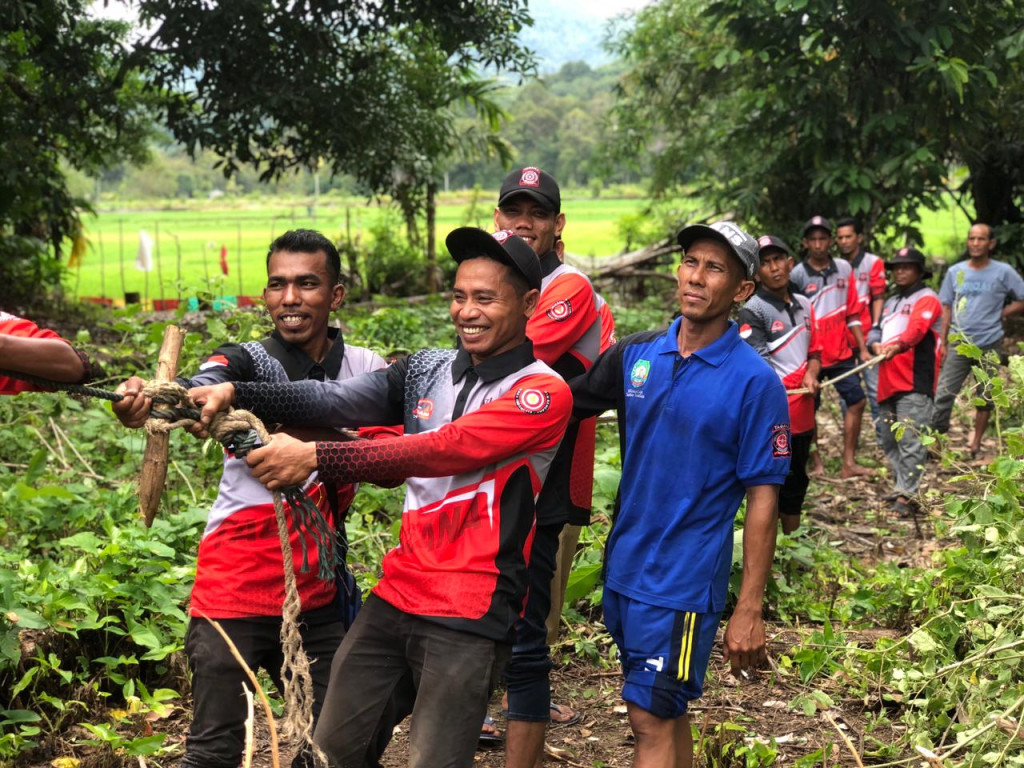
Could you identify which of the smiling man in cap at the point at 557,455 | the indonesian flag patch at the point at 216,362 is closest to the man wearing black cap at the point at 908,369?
the smiling man in cap at the point at 557,455

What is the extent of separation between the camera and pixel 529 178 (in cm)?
412

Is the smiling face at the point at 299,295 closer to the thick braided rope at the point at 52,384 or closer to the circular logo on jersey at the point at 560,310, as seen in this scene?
the thick braided rope at the point at 52,384

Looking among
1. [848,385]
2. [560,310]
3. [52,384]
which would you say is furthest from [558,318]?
[848,385]

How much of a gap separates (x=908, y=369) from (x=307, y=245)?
568cm

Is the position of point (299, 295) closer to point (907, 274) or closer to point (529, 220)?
point (529, 220)

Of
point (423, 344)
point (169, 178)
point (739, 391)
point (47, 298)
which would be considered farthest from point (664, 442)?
point (169, 178)

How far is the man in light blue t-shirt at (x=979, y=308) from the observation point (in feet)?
30.6

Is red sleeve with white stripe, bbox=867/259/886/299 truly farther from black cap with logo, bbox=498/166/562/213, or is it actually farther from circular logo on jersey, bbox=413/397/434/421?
circular logo on jersey, bbox=413/397/434/421

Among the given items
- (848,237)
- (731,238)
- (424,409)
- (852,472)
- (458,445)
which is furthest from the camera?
(848,237)

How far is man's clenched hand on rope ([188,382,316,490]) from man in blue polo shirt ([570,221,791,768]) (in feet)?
3.52

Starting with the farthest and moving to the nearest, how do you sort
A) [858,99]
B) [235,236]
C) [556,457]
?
[235,236] → [858,99] → [556,457]

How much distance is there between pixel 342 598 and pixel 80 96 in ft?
31.4

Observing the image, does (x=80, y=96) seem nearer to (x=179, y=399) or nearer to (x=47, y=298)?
(x=47, y=298)

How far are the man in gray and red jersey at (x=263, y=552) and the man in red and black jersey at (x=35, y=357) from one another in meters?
0.29
